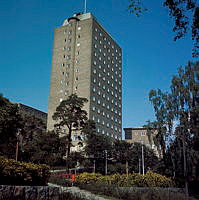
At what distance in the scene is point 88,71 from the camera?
80.2 meters

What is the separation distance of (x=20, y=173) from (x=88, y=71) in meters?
69.7

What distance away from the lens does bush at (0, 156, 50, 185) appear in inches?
426

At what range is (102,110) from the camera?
270ft

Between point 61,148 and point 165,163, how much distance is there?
17.7 metres

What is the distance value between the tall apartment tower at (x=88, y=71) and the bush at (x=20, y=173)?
6280cm

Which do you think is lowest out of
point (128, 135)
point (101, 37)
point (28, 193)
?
point (28, 193)

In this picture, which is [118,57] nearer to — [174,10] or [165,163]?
[165,163]

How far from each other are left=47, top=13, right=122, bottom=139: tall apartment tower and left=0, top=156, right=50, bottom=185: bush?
62.8 m

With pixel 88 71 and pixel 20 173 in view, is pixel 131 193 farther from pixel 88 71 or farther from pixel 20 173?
pixel 88 71

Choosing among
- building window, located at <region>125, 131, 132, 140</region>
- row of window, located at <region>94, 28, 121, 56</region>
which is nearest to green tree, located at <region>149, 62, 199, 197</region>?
row of window, located at <region>94, 28, 121, 56</region>

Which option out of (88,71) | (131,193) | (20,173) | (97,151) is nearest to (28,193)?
(20,173)

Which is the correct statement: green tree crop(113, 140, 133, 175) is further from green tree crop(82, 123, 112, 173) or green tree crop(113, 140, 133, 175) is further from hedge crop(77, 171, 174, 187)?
hedge crop(77, 171, 174, 187)

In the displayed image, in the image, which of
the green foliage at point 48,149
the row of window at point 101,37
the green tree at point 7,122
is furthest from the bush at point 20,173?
the row of window at point 101,37

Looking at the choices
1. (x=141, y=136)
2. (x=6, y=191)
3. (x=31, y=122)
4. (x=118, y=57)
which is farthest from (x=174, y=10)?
(x=141, y=136)
